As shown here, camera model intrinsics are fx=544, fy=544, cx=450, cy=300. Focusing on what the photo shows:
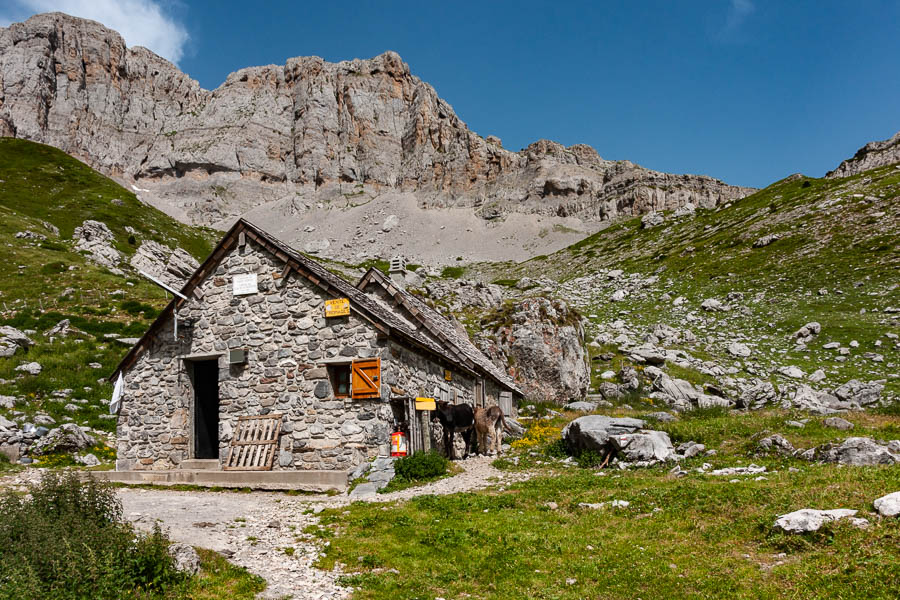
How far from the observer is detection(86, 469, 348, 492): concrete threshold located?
593 inches

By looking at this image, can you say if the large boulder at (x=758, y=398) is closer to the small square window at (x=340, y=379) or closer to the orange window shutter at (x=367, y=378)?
the orange window shutter at (x=367, y=378)

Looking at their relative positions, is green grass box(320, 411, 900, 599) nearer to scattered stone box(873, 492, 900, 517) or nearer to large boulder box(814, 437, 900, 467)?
scattered stone box(873, 492, 900, 517)

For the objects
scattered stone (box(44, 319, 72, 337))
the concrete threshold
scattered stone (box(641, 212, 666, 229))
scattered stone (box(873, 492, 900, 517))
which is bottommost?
the concrete threshold

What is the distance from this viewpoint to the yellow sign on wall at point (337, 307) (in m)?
16.5

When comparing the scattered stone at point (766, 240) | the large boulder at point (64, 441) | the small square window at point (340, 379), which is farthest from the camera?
the scattered stone at point (766, 240)

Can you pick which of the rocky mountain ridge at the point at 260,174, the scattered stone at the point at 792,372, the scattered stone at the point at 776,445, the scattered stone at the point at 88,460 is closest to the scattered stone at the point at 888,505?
the scattered stone at the point at 776,445

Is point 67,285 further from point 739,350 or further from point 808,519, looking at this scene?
point 739,350

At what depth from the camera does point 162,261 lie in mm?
59594

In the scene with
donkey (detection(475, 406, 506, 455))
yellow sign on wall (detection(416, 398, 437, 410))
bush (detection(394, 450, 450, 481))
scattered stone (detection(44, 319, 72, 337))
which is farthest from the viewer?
scattered stone (detection(44, 319, 72, 337))

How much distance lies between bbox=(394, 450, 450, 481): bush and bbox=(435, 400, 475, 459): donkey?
3.09 meters

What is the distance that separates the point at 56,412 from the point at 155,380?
7393 millimetres

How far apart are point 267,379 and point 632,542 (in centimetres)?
1220

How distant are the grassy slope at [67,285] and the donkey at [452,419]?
1445 cm

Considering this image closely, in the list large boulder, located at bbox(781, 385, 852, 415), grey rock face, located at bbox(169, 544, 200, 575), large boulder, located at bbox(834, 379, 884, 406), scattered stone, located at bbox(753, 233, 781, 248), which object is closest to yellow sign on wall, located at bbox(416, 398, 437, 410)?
grey rock face, located at bbox(169, 544, 200, 575)
